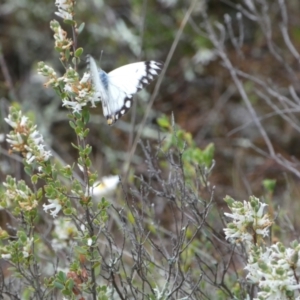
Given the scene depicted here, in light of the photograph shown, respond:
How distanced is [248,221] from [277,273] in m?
0.19

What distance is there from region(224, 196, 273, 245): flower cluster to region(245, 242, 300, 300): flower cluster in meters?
0.11

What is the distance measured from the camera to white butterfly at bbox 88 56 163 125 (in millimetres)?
1824

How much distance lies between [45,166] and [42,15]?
4205 mm

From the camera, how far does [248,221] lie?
142 cm

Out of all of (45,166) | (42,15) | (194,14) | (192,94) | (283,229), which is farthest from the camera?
(42,15)

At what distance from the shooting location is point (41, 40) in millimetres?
5660

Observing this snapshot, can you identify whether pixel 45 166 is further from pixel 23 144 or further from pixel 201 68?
pixel 201 68

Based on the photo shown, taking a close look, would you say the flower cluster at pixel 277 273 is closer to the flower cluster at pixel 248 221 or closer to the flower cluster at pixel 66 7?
the flower cluster at pixel 248 221

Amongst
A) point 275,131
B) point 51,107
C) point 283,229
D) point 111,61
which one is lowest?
point 283,229

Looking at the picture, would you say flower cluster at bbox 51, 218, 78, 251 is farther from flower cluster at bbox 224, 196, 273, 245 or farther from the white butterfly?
flower cluster at bbox 224, 196, 273, 245

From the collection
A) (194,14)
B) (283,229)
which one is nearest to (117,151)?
(194,14)

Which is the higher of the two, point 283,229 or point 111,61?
point 111,61

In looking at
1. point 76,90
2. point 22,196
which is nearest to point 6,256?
point 22,196

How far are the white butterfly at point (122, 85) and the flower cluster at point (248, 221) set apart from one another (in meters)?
Result: 0.51
